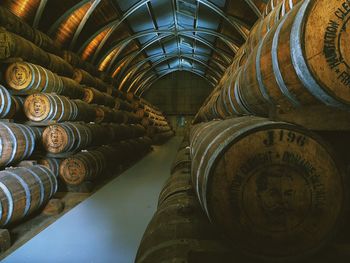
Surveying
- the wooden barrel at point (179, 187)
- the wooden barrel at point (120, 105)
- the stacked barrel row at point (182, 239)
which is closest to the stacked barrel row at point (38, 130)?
the wooden barrel at point (179, 187)

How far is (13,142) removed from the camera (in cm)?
487

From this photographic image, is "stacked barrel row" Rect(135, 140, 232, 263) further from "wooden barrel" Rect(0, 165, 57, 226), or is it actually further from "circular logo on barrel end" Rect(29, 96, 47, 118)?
"circular logo on barrel end" Rect(29, 96, 47, 118)

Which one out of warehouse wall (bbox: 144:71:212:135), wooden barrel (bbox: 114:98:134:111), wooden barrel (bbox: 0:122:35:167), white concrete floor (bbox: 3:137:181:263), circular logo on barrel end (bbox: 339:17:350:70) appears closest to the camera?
circular logo on barrel end (bbox: 339:17:350:70)

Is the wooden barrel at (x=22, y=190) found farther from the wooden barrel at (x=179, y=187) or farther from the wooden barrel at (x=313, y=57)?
the wooden barrel at (x=313, y=57)

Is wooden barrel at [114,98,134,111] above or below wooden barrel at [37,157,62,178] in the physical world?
above

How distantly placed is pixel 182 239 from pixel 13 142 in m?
4.36

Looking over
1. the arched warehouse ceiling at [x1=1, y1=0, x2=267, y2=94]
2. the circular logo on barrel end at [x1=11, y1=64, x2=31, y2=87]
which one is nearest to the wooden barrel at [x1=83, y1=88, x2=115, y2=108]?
the arched warehouse ceiling at [x1=1, y1=0, x2=267, y2=94]

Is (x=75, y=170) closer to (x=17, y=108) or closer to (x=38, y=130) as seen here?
(x=38, y=130)

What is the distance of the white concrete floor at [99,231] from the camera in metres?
3.74

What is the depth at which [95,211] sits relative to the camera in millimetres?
5602

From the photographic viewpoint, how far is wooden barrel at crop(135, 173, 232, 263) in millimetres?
1642

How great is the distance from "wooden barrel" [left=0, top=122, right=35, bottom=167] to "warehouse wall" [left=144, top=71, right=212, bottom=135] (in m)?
27.2

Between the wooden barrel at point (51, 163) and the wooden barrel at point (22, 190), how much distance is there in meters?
1.47

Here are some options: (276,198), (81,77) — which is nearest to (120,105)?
(81,77)
